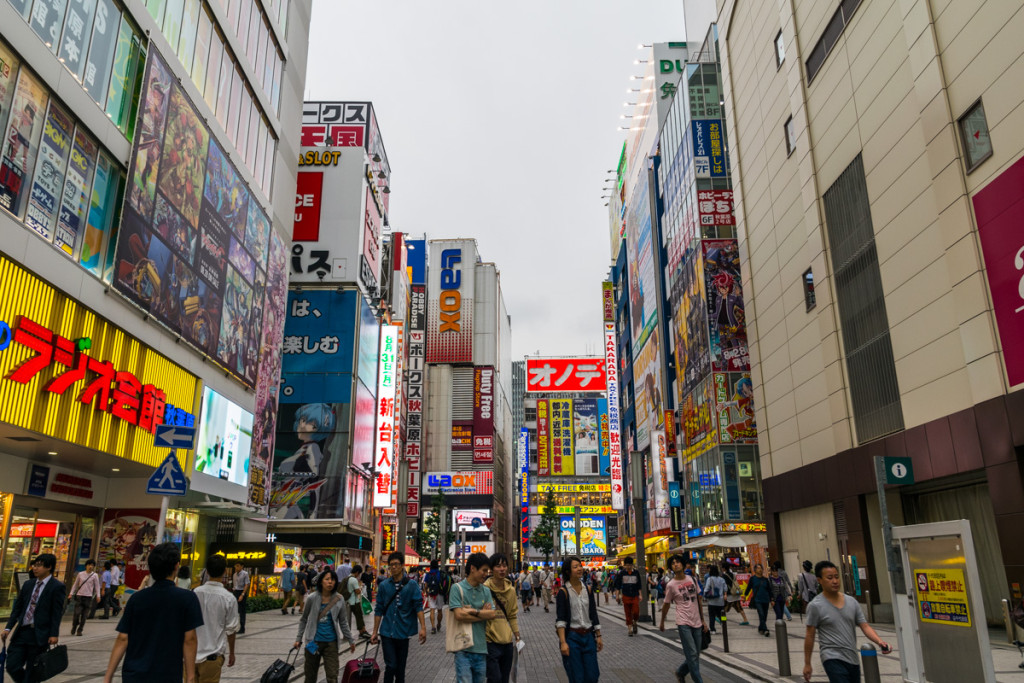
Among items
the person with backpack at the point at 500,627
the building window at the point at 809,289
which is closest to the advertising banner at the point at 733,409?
the building window at the point at 809,289

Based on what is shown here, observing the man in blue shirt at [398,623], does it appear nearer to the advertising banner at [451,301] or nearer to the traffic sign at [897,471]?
the traffic sign at [897,471]

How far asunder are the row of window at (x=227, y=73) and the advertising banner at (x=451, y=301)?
67.1 metres

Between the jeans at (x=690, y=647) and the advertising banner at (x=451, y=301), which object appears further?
the advertising banner at (x=451, y=301)

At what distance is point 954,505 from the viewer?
18.7m

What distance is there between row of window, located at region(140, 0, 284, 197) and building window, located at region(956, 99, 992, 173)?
65.5 ft

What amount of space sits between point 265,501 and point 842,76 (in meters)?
27.1

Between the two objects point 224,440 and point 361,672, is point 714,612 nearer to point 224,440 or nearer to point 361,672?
point 361,672

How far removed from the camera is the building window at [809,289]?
24562 millimetres

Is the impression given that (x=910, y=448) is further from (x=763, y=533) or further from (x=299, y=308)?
(x=299, y=308)

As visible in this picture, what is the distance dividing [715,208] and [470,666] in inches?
1479

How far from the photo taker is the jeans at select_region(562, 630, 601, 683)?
7.83 metres

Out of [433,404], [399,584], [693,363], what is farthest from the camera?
[433,404]

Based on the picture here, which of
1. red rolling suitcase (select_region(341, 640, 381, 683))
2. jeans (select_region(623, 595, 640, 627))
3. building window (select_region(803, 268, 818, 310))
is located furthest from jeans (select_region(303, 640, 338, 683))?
building window (select_region(803, 268, 818, 310))

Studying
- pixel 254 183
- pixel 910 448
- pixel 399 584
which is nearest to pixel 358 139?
pixel 254 183
